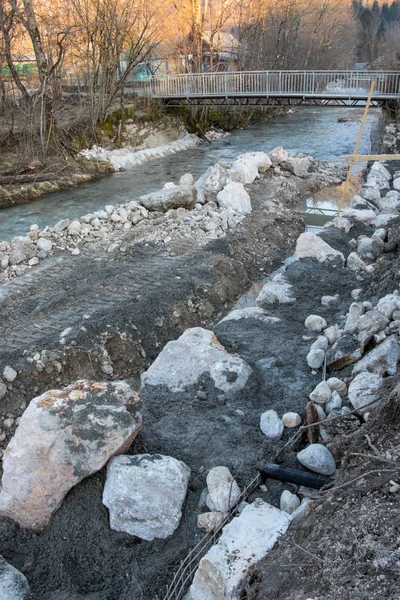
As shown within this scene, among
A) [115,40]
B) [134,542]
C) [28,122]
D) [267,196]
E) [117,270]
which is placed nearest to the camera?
[134,542]

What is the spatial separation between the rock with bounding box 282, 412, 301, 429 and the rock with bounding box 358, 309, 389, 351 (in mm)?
1179

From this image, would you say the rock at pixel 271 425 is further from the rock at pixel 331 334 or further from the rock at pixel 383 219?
the rock at pixel 383 219

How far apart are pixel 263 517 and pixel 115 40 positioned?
63.2 ft

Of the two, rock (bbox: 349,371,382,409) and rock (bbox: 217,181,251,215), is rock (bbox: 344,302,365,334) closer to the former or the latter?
rock (bbox: 349,371,382,409)

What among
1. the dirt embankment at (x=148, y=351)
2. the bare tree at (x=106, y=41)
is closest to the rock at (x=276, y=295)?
the dirt embankment at (x=148, y=351)

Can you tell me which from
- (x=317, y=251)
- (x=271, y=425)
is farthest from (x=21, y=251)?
(x=271, y=425)

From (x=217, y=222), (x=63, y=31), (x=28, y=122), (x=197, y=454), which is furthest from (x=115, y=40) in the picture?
(x=197, y=454)

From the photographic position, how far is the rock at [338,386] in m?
4.91

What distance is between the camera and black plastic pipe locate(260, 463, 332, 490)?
389 cm

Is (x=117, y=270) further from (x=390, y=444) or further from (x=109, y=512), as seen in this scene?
(x=390, y=444)

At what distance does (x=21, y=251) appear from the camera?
9.13 m

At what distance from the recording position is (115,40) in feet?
62.6

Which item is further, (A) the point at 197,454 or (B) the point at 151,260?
(B) the point at 151,260

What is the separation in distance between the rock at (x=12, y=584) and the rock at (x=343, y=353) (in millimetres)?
3472
